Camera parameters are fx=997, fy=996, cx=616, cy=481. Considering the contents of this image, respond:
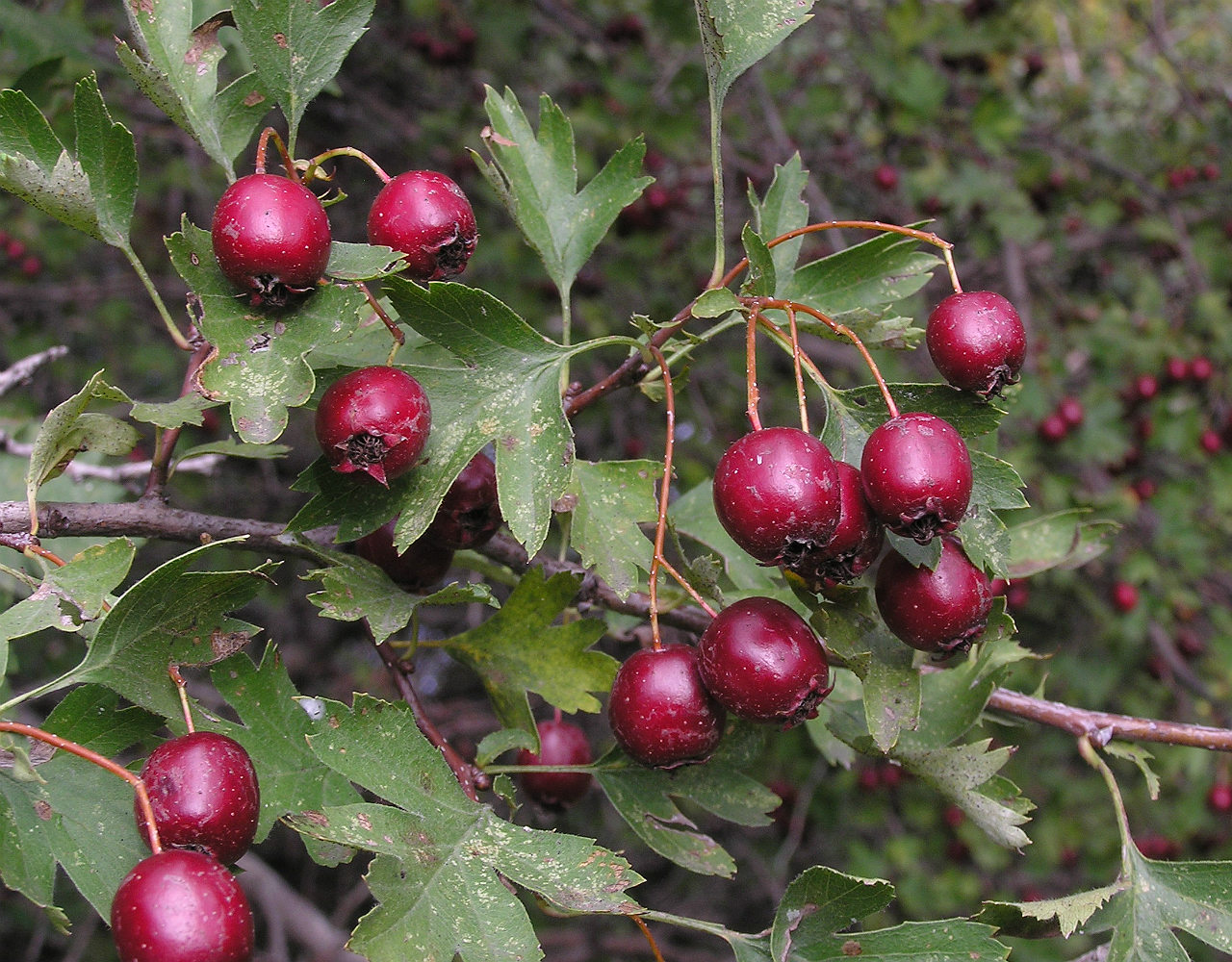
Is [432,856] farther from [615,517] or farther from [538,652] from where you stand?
[615,517]

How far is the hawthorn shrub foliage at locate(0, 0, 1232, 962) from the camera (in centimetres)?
125

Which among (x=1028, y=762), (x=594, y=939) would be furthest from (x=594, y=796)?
(x=1028, y=762)

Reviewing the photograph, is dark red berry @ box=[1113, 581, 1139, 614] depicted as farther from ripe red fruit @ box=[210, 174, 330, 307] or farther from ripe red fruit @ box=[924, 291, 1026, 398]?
ripe red fruit @ box=[210, 174, 330, 307]

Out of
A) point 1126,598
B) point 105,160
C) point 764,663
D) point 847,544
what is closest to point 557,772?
point 764,663

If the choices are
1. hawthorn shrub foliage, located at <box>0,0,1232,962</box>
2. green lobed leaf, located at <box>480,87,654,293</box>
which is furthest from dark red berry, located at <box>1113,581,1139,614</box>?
green lobed leaf, located at <box>480,87,654,293</box>

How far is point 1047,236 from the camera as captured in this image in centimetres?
498

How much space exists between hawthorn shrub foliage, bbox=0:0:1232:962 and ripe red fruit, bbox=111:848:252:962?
0.57 feet

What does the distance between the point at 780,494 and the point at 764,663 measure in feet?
0.76

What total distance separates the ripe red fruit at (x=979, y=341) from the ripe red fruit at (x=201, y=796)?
1025 mm

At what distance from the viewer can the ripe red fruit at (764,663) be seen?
1.29 meters

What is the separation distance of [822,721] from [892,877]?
3.42m

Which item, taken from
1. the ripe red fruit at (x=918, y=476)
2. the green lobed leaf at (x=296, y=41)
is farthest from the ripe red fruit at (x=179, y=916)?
the green lobed leaf at (x=296, y=41)

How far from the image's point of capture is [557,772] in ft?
5.88

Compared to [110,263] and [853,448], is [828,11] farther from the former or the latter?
[853,448]
